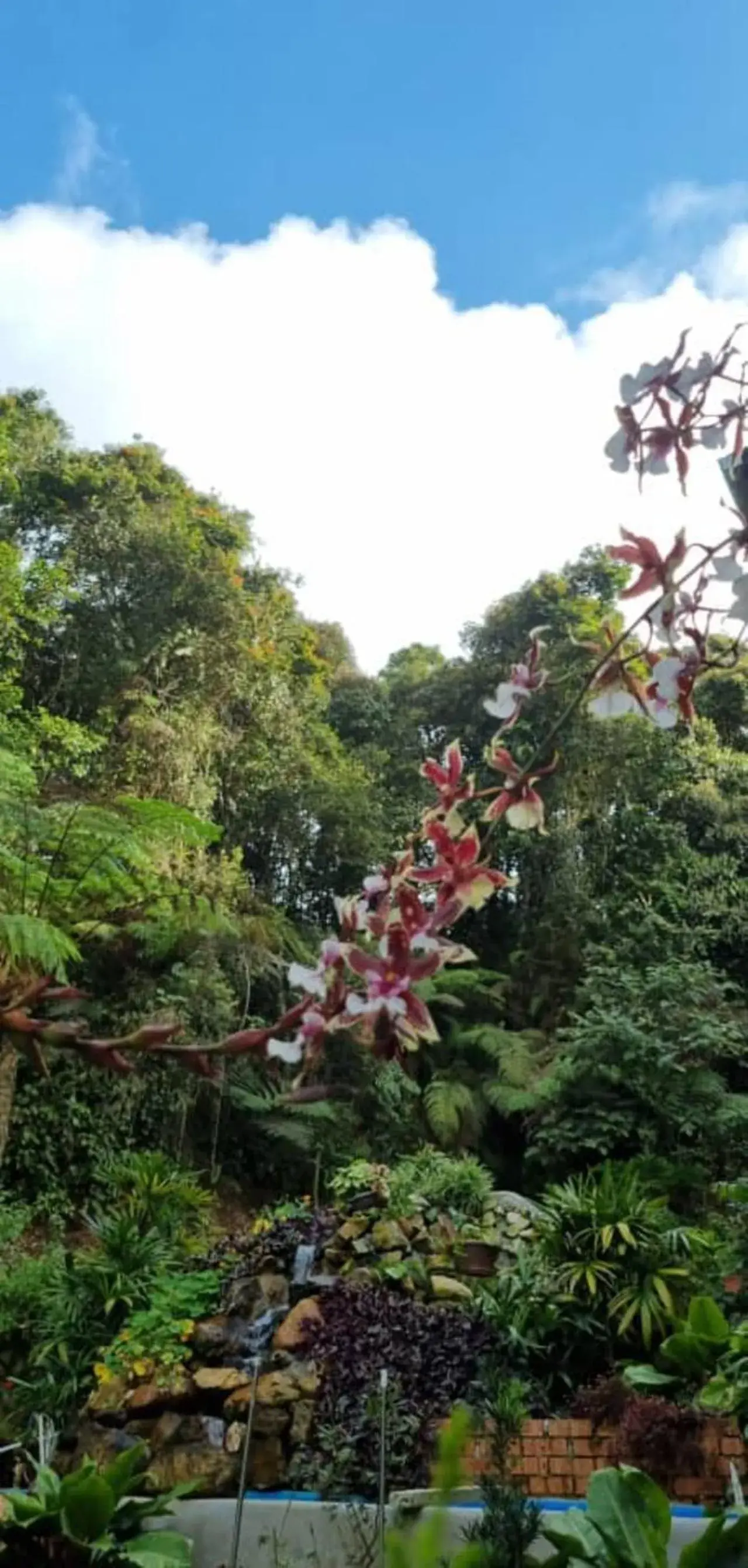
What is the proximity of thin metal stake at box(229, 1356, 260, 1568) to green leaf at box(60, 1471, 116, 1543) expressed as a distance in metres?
0.38

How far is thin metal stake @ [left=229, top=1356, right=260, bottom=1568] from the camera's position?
10.6 ft

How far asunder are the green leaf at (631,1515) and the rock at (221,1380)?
1.72 metres

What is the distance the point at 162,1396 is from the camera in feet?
13.0

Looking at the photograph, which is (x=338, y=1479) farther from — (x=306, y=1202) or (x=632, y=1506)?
(x=306, y=1202)

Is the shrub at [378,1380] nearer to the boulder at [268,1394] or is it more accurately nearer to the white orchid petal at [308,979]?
the boulder at [268,1394]

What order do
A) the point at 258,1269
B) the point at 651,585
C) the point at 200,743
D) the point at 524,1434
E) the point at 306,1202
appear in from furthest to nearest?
the point at 200,743, the point at 306,1202, the point at 258,1269, the point at 524,1434, the point at 651,585

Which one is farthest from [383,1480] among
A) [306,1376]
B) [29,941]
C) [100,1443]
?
[29,941]

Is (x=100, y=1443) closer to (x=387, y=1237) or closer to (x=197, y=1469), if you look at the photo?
(x=197, y=1469)

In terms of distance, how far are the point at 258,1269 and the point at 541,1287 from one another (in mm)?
1167

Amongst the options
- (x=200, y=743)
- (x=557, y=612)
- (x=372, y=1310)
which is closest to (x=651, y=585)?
(x=372, y=1310)

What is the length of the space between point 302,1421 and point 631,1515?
5.13 feet

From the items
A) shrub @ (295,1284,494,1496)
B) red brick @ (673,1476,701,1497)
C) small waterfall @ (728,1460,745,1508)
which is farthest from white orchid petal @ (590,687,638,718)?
shrub @ (295,1284,494,1496)

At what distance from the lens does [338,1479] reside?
3516 millimetres

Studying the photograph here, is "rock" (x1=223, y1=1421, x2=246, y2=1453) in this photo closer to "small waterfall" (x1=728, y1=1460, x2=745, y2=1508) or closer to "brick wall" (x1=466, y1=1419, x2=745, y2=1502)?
"brick wall" (x1=466, y1=1419, x2=745, y2=1502)
